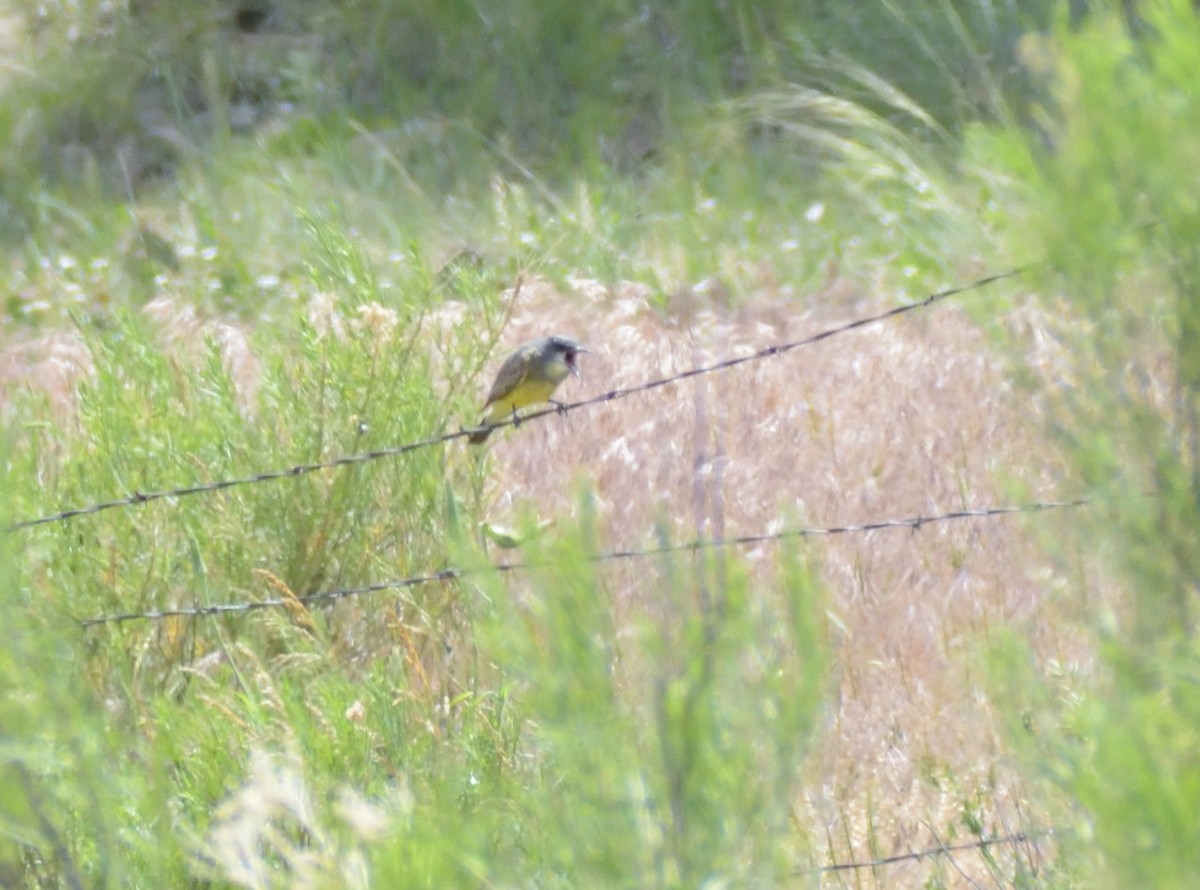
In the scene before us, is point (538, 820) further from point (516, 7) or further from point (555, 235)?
point (516, 7)

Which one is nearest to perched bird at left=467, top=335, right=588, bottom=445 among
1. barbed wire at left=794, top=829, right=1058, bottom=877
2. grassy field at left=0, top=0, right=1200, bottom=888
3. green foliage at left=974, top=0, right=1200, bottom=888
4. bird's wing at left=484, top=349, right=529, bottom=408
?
bird's wing at left=484, top=349, right=529, bottom=408

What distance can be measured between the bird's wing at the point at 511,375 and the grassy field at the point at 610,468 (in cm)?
20

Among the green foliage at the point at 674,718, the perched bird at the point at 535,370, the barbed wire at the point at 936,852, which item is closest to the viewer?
the green foliage at the point at 674,718

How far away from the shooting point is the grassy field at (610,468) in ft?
6.35

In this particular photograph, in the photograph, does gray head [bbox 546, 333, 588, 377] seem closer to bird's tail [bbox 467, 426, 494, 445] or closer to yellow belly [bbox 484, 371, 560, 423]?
yellow belly [bbox 484, 371, 560, 423]

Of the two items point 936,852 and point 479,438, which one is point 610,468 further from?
point 936,852

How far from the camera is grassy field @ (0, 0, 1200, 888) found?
6.35 feet

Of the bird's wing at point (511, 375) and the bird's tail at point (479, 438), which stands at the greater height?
the bird's wing at point (511, 375)

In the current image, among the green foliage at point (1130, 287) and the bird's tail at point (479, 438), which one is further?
the bird's tail at point (479, 438)

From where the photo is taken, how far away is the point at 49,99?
10.8 metres

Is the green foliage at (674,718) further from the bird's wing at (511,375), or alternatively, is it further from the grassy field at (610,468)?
the bird's wing at (511,375)

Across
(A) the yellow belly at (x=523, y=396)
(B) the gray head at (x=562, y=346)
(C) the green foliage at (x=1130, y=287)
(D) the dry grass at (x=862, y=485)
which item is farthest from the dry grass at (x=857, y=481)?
(C) the green foliage at (x=1130, y=287)

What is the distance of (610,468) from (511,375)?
1.79ft

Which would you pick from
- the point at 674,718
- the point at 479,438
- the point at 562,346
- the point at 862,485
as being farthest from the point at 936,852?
the point at 562,346
